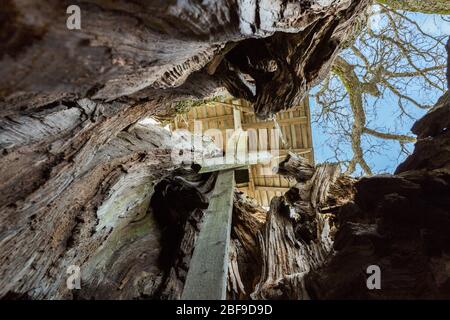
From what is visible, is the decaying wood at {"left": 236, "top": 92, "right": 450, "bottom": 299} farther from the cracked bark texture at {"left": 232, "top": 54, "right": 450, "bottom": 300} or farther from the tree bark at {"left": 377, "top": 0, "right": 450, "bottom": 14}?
the tree bark at {"left": 377, "top": 0, "right": 450, "bottom": 14}

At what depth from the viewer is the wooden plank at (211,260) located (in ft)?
5.74

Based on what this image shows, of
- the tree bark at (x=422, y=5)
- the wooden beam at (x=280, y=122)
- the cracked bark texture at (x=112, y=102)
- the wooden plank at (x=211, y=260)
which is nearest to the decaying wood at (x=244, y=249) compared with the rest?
the cracked bark texture at (x=112, y=102)

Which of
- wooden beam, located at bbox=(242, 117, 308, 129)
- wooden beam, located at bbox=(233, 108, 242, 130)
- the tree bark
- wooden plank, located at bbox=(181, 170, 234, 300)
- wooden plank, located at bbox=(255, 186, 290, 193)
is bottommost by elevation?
wooden plank, located at bbox=(181, 170, 234, 300)

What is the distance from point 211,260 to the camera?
6.58 feet

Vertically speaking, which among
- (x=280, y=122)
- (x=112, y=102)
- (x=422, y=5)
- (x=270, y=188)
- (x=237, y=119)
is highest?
(x=237, y=119)

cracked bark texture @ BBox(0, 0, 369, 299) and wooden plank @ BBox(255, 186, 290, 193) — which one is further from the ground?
wooden plank @ BBox(255, 186, 290, 193)

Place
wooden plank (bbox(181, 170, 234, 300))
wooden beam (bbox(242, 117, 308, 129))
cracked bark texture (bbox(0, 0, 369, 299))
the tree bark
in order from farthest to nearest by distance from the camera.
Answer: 1. wooden beam (bbox(242, 117, 308, 129))
2. the tree bark
3. wooden plank (bbox(181, 170, 234, 300))
4. cracked bark texture (bbox(0, 0, 369, 299))

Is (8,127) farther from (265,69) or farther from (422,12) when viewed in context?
(422,12)

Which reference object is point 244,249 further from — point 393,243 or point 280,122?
point 280,122

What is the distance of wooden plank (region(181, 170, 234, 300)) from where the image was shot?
1.75m

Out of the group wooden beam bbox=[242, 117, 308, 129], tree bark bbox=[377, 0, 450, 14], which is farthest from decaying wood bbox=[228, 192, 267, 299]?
wooden beam bbox=[242, 117, 308, 129]

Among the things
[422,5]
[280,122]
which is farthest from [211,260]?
[280,122]

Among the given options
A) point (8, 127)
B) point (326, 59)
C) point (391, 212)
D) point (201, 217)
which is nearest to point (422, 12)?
point (326, 59)
